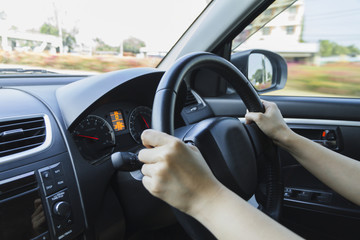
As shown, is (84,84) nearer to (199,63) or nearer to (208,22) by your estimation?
(199,63)

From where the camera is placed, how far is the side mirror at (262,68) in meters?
2.27

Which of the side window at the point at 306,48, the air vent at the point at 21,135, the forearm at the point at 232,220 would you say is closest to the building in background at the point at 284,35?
the side window at the point at 306,48

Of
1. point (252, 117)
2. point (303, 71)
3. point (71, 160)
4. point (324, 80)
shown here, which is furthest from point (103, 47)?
point (324, 80)

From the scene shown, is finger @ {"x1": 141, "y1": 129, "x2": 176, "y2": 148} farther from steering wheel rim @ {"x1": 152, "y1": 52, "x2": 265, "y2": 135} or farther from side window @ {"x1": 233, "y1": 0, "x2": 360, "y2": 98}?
side window @ {"x1": 233, "y1": 0, "x2": 360, "y2": 98}

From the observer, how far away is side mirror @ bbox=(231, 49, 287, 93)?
2.27m

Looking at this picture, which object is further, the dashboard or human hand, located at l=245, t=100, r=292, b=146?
human hand, located at l=245, t=100, r=292, b=146

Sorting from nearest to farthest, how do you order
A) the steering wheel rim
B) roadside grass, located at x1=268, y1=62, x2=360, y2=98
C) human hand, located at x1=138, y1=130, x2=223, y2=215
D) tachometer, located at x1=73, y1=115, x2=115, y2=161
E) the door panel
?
human hand, located at x1=138, y1=130, x2=223, y2=215
the steering wheel rim
tachometer, located at x1=73, y1=115, x2=115, y2=161
the door panel
roadside grass, located at x1=268, y1=62, x2=360, y2=98

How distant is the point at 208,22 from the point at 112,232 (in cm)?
132

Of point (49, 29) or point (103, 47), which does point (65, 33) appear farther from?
point (103, 47)

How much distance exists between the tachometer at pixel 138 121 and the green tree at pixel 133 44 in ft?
1.55

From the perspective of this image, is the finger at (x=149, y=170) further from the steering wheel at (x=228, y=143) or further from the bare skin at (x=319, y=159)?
the bare skin at (x=319, y=159)

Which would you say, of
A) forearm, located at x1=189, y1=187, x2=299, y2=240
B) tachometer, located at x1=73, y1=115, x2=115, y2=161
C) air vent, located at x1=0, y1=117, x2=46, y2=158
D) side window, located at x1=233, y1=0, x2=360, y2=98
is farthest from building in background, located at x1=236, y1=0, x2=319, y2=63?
forearm, located at x1=189, y1=187, x2=299, y2=240

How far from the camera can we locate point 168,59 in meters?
2.13

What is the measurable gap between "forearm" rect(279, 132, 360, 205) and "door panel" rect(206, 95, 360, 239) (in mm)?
671
